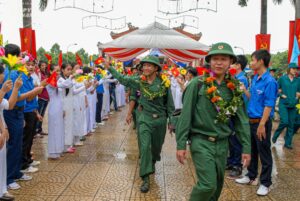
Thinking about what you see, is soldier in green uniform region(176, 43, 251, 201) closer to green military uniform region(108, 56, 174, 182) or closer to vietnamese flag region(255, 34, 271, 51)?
green military uniform region(108, 56, 174, 182)

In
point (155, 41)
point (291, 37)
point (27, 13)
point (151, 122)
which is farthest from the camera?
point (27, 13)

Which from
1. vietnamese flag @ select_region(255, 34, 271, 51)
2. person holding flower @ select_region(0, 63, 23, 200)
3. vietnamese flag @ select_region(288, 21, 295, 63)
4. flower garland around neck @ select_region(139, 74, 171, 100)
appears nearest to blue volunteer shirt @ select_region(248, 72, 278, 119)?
flower garland around neck @ select_region(139, 74, 171, 100)

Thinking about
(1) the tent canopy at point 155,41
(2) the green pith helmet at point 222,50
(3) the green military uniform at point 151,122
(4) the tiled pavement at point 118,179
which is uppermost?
(1) the tent canopy at point 155,41

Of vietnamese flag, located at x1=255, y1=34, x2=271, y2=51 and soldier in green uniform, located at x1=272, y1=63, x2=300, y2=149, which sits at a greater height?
vietnamese flag, located at x1=255, y1=34, x2=271, y2=51

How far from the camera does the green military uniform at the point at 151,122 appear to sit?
225 inches

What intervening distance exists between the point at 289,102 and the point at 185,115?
5.84 m

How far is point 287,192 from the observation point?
18.4ft

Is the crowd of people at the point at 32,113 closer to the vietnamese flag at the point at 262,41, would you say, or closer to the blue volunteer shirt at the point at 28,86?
the blue volunteer shirt at the point at 28,86

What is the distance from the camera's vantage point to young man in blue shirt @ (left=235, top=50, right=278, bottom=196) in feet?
17.6

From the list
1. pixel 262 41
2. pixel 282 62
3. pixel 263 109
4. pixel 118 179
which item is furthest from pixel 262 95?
pixel 282 62

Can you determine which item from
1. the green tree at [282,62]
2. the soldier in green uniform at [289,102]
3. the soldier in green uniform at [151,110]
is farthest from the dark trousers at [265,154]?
the green tree at [282,62]

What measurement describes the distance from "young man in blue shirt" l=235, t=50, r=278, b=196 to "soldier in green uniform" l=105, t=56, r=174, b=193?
1.29m

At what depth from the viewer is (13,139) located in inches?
213

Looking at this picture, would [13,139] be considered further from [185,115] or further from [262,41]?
[262,41]
